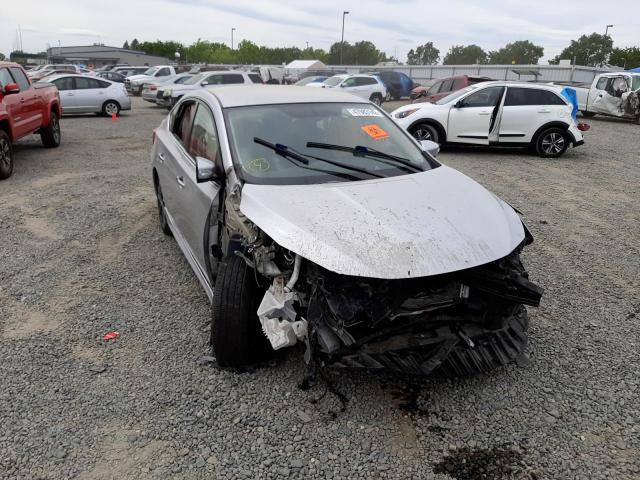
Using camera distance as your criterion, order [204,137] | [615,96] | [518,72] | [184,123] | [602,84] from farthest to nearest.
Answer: [518,72]
[602,84]
[615,96]
[184,123]
[204,137]

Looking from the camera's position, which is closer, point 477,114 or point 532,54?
point 477,114

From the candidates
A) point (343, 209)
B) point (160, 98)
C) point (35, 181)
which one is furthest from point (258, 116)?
point (160, 98)

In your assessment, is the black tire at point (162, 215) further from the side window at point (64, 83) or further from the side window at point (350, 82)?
the side window at point (350, 82)

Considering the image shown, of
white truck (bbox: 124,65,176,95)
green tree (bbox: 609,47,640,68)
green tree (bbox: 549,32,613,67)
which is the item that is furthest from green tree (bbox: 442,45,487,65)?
white truck (bbox: 124,65,176,95)

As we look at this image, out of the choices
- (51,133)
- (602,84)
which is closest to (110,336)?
(51,133)

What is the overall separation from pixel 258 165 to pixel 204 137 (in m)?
0.84

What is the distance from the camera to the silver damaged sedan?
2789 mm

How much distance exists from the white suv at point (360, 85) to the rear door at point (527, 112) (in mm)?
11405

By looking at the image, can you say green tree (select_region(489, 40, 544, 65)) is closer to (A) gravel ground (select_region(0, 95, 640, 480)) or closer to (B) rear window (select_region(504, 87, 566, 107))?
(B) rear window (select_region(504, 87, 566, 107))

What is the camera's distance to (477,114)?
37.0 feet

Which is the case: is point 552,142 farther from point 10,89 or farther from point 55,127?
point 55,127

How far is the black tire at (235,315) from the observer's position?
3.16 metres

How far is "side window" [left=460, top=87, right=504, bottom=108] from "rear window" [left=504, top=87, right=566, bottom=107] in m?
0.22

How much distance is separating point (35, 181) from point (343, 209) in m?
7.08
